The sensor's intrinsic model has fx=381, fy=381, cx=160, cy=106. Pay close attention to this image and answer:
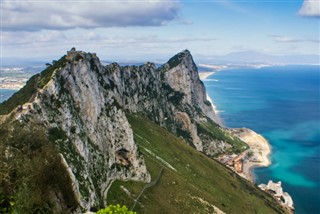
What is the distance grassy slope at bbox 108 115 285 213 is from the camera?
101750mm

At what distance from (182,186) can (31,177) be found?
77.1 meters

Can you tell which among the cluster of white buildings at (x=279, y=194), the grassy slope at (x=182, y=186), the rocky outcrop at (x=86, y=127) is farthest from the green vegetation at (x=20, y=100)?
the cluster of white buildings at (x=279, y=194)

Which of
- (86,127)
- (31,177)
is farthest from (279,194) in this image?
(31,177)

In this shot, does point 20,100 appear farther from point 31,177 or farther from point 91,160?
point 31,177

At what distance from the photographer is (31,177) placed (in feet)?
156

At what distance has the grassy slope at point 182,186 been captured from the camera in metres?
102

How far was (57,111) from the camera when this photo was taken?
85.1m

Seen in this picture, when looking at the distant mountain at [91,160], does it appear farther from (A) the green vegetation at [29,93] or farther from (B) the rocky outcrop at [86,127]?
(A) the green vegetation at [29,93]

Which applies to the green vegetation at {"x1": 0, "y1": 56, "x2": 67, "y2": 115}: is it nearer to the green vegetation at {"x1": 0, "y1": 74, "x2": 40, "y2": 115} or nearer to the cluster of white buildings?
the green vegetation at {"x1": 0, "y1": 74, "x2": 40, "y2": 115}

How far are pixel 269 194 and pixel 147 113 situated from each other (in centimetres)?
7115

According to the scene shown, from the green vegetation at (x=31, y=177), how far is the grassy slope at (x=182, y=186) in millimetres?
35584

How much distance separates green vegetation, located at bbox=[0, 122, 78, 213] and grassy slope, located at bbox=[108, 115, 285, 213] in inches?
1401

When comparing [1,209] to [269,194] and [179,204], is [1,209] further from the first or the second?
[269,194]

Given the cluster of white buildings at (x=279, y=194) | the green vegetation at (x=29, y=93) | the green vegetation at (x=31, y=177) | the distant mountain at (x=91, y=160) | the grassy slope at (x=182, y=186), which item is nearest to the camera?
the green vegetation at (x=31, y=177)
